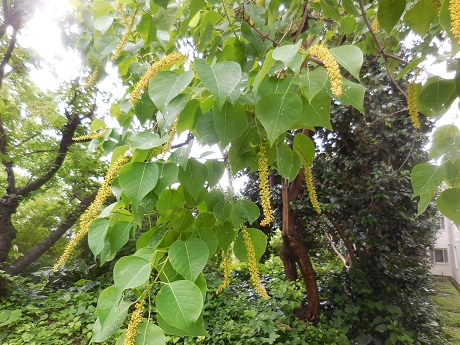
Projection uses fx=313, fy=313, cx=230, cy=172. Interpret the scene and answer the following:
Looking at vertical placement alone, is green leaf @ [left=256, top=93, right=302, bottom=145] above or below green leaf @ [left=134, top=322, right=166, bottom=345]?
above

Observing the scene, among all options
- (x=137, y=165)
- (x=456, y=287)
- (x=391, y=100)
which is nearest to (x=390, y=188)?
(x=391, y=100)

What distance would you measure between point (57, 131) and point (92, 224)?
4.75m

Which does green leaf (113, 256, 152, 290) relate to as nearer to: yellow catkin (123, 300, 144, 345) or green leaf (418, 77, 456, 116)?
yellow catkin (123, 300, 144, 345)

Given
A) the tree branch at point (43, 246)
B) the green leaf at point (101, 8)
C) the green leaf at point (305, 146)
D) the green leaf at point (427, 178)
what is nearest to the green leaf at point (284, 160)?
the green leaf at point (305, 146)

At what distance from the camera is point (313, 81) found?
0.54 m

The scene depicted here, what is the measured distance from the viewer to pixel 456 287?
1064 centimetres

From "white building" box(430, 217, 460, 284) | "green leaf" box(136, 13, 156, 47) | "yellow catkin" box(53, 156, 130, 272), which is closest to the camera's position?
"yellow catkin" box(53, 156, 130, 272)

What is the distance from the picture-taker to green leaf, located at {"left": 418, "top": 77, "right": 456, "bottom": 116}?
2.90ft

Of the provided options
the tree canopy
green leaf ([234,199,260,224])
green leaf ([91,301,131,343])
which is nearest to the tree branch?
the tree canopy

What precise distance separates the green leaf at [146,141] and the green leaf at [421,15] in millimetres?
780

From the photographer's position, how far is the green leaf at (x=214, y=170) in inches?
33.3

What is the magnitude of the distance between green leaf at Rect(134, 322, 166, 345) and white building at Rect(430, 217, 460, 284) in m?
13.6

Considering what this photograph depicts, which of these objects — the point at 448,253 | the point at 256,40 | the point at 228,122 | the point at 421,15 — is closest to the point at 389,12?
the point at 421,15

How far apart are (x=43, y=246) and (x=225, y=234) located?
195 inches
